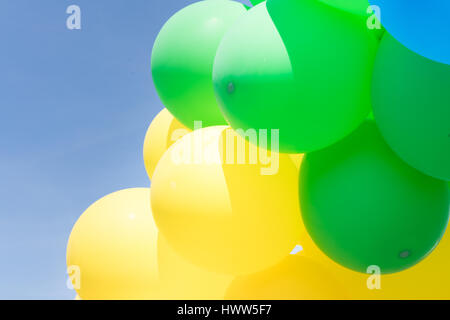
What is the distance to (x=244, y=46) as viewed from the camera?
171 centimetres

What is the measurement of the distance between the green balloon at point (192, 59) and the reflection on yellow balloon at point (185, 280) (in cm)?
75

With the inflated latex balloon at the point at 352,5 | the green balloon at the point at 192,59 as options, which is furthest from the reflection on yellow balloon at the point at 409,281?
the inflated latex balloon at the point at 352,5

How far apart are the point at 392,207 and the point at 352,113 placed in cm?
39

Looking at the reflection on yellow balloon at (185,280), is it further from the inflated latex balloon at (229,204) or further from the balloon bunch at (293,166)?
the inflated latex balloon at (229,204)

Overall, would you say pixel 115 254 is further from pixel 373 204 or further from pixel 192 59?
pixel 373 204

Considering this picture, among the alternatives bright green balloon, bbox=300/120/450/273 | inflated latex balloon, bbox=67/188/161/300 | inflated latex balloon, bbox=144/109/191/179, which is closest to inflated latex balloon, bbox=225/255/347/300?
bright green balloon, bbox=300/120/450/273

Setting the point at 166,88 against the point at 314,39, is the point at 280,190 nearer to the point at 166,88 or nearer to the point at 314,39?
the point at 314,39

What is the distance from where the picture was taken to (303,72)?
1595 mm

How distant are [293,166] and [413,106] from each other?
2.30ft

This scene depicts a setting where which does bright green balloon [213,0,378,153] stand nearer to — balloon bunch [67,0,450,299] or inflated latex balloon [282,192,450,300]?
balloon bunch [67,0,450,299]

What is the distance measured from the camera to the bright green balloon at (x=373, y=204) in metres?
1.68

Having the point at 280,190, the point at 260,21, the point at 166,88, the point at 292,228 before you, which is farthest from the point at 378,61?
the point at 166,88

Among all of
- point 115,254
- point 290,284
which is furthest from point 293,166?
point 115,254

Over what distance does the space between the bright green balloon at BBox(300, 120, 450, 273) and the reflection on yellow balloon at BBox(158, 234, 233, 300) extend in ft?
2.66
